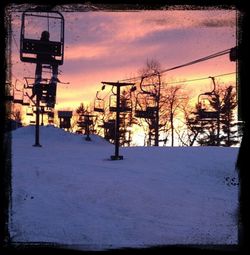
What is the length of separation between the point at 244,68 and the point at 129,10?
21.9 inches

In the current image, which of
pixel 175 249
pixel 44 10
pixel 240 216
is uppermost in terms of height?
pixel 44 10

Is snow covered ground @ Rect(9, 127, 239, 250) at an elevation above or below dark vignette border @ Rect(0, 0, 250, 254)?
below

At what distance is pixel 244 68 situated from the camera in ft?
6.07

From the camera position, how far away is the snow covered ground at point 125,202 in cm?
764

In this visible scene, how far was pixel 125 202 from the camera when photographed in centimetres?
1108

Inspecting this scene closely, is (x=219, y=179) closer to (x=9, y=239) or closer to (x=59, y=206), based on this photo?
(x=59, y=206)

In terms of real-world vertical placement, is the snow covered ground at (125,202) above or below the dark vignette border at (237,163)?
below

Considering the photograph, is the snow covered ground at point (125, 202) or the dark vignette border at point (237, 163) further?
the snow covered ground at point (125, 202)

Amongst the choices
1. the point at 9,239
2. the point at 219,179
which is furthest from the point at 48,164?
the point at 9,239

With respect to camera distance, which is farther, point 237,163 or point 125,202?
point 125,202

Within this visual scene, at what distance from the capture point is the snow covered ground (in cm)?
764

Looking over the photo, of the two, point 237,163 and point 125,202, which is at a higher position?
point 237,163

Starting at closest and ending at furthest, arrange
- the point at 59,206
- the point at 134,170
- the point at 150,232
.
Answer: the point at 150,232 → the point at 59,206 → the point at 134,170

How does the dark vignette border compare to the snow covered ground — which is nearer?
the dark vignette border
